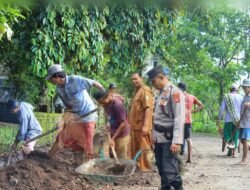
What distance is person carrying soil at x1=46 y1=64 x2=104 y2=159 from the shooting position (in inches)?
255

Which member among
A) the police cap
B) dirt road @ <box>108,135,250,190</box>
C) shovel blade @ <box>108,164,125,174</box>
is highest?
the police cap

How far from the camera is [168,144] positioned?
5.38 m

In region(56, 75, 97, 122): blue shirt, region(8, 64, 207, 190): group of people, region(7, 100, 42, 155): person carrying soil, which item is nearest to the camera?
region(8, 64, 207, 190): group of people

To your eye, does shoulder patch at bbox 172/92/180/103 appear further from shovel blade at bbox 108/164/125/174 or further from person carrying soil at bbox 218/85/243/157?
person carrying soil at bbox 218/85/243/157

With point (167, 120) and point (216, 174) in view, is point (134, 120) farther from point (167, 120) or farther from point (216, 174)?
point (167, 120)

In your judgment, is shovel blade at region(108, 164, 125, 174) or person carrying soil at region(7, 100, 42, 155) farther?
person carrying soil at region(7, 100, 42, 155)

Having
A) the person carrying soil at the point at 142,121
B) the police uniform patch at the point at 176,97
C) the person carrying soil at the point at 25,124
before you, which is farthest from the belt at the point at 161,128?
the person carrying soil at the point at 25,124

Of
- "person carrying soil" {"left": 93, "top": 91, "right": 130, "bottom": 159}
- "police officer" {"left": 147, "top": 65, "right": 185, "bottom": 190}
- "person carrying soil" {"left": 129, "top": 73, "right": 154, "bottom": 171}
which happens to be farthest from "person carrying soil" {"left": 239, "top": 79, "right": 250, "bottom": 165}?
"police officer" {"left": 147, "top": 65, "right": 185, "bottom": 190}

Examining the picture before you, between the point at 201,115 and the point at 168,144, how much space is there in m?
15.2

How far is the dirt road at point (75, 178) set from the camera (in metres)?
6.36

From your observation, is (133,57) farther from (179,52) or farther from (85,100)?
(179,52)

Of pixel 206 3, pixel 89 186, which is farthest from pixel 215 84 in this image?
pixel 206 3

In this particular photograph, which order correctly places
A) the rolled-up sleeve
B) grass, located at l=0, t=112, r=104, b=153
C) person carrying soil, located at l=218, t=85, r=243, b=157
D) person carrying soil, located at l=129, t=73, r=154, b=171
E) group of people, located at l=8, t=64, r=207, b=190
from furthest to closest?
grass, located at l=0, t=112, r=104, b=153 < person carrying soil, located at l=218, t=85, r=243, b=157 < person carrying soil, located at l=129, t=73, r=154, b=171 < group of people, located at l=8, t=64, r=207, b=190 < the rolled-up sleeve

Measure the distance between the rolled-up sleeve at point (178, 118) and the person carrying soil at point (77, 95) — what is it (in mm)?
1518
